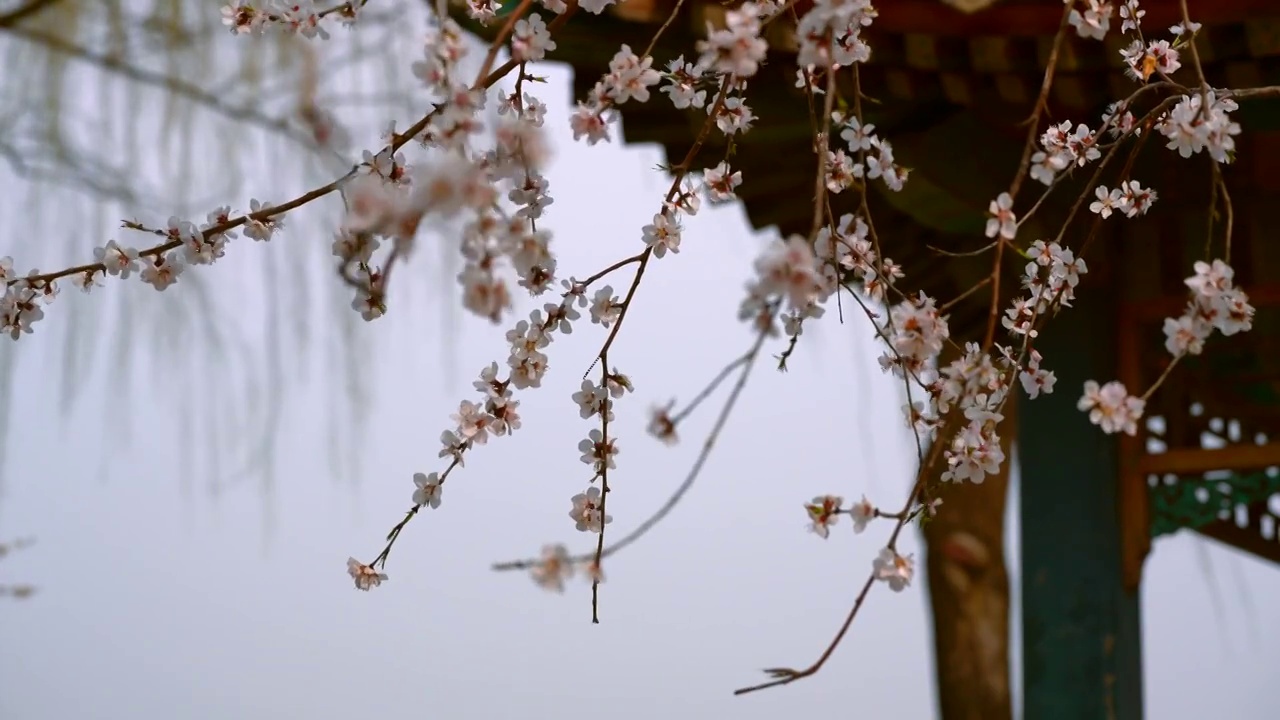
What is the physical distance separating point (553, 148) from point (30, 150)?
9.68ft

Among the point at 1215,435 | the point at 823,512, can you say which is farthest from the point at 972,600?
the point at 823,512

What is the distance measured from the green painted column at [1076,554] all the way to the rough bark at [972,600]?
1.50 metres

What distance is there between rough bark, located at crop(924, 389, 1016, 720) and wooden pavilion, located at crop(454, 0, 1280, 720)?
1.11m

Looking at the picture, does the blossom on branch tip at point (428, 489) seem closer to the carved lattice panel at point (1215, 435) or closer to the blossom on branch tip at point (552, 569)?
the blossom on branch tip at point (552, 569)

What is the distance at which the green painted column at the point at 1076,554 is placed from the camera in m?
1.91

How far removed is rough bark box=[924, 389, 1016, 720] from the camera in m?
3.49

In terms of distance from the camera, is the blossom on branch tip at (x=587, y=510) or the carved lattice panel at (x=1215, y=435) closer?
the blossom on branch tip at (x=587, y=510)

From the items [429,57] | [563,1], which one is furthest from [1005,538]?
[429,57]

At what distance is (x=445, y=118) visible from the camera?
19.5 inches

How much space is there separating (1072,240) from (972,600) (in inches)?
73.3

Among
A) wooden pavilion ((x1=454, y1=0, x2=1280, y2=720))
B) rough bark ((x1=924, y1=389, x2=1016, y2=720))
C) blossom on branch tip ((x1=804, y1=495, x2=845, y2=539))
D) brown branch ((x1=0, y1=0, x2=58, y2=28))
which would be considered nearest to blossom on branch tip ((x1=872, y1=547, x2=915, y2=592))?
blossom on branch tip ((x1=804, y1=495, x2=845, y2=539))

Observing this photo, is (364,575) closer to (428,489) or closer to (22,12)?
(428,489)

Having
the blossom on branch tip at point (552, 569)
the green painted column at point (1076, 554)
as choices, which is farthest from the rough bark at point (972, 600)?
the blossom on branch tip at point (552, 569)

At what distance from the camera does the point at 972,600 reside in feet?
11.5
